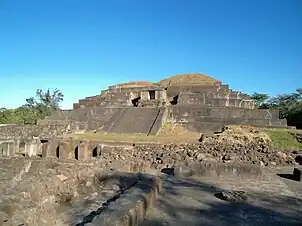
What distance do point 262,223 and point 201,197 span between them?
1.22m

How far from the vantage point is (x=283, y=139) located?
12086mm

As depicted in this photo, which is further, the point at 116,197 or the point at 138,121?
the point at 138,121

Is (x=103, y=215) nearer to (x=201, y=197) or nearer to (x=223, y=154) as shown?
(x=201, y=197)

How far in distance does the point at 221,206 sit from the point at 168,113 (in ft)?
39.7

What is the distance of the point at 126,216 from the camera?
3.07m

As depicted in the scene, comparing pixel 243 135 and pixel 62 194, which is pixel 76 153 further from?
pixel 243 135

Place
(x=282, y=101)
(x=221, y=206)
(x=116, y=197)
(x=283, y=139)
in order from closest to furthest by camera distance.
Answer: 1. (x=116, y=197)
2. (x=221, y=206)
3. (x=283, y=139)
4. (x=282, y=101)

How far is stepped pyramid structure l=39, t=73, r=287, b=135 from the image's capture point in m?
14.8

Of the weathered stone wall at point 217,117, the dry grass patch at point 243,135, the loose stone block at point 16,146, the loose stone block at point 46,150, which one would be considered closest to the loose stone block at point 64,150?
the loose stone block at point 46,150

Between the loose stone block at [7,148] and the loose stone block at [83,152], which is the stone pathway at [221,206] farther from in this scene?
the loose stone block at [7,148]

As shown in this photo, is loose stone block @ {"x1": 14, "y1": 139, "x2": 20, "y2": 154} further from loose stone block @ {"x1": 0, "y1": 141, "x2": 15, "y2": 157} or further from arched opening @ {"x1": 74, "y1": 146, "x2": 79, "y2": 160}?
arched opening @ {"x1": 74, "y1": 146, "x2": 79, "y2": 160}

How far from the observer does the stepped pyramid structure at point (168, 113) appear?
48.5 ft

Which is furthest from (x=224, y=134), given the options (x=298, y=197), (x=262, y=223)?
(x=262, y=223)

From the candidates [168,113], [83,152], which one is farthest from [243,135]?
[83,152]
